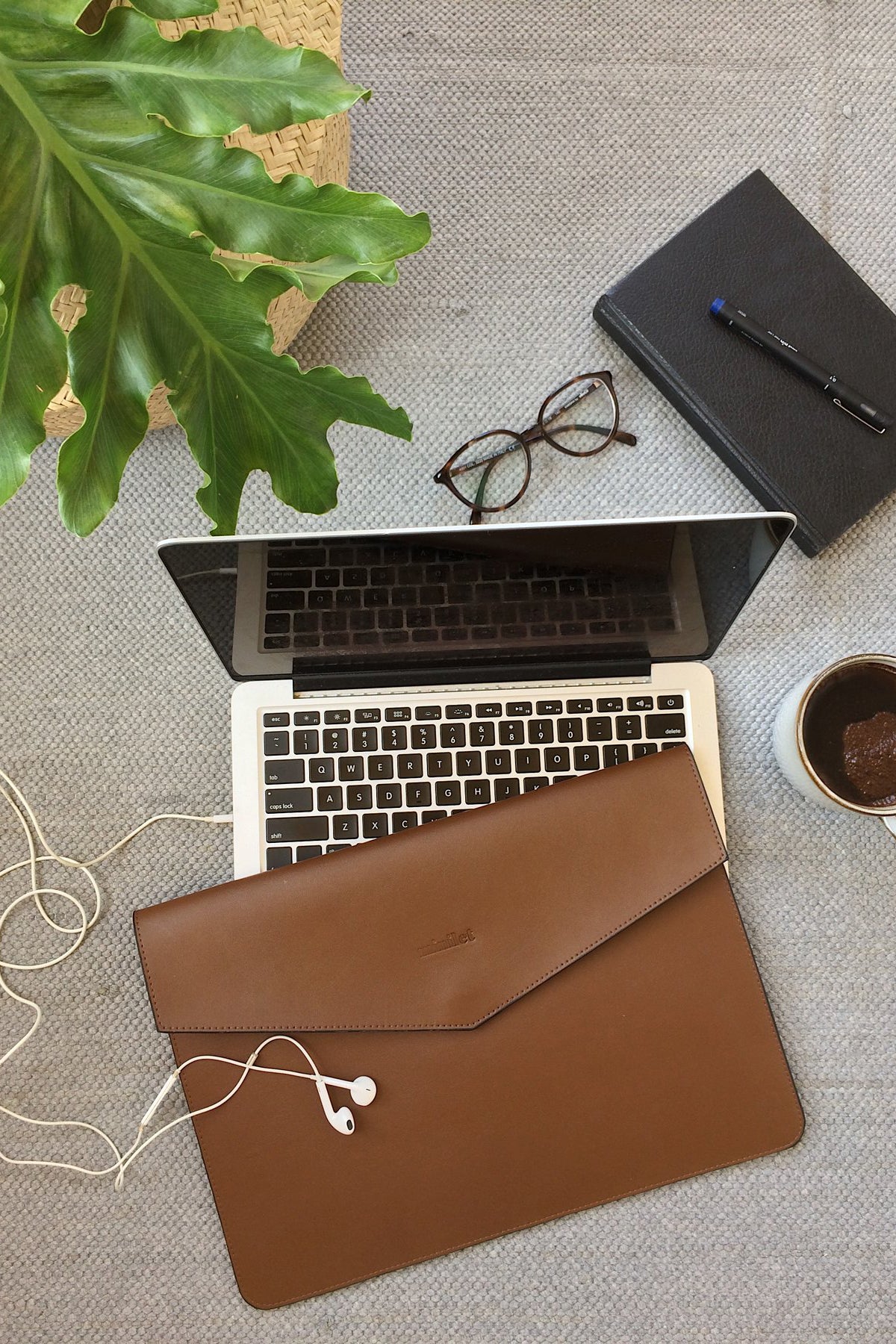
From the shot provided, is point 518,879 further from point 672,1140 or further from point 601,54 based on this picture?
point 601,54

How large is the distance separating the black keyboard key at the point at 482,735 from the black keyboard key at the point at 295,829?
109mm

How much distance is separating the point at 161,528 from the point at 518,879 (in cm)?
34

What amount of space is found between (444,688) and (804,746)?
0.77 feet

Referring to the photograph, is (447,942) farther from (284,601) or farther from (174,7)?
(174,7)

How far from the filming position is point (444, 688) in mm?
676

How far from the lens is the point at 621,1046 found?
2.11 ft

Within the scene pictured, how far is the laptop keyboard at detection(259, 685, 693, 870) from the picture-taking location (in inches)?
26.2

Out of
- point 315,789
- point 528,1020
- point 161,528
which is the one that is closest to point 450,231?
point 161,528

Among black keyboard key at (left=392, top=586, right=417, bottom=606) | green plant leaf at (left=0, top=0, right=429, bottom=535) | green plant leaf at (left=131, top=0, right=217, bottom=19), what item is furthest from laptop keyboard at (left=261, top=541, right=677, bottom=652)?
green plant leaf at (left=131, top=0, right=217, bottom=19)

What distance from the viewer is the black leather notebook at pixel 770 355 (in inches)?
27.2

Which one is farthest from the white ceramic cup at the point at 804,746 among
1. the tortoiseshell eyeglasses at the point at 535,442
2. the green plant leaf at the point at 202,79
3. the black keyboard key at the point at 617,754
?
the green plant leaf at the point at 202,79

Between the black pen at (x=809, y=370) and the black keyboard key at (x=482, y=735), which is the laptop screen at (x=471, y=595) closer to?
the black keyboard key at (x=482, y=735)

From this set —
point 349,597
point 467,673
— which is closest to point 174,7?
point 349,597

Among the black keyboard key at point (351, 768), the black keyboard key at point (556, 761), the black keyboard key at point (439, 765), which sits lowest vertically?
the black keyboard key at point (351, 768)
